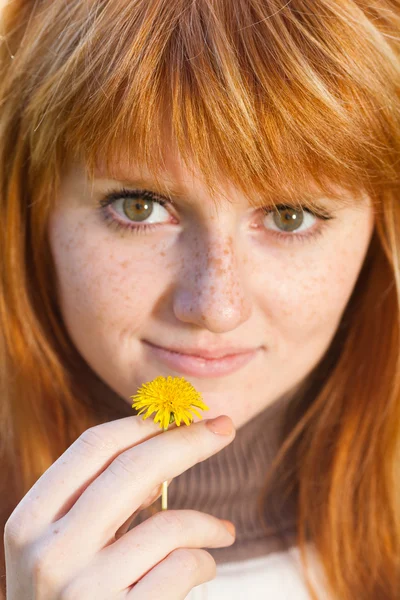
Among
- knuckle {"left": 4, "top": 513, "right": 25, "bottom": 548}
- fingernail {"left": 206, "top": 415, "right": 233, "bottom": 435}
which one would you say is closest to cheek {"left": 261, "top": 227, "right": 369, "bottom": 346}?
fingernail {"left": 206, "top": 415, "right": 233, "bottom": 435}

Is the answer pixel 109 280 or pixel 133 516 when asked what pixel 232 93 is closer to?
pixel 109 280

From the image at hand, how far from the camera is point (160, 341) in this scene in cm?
113

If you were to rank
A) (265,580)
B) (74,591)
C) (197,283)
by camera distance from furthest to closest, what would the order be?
1. (265,580)
2. (197,283)
3. (74,591)

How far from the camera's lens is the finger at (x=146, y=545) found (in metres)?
0.85

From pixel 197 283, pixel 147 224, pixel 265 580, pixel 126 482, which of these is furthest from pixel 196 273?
pixel 265 580

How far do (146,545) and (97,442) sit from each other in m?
0.15

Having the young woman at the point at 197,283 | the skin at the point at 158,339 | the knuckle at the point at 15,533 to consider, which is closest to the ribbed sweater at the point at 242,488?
the young woman at the point at 197,283

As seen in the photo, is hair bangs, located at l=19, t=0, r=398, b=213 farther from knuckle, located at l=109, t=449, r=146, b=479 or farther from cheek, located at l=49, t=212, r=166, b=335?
knuckle, located at l=109, t=449, r=146, b=479

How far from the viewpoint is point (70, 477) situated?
2.89 feet

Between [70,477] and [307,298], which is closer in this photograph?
[70,477]

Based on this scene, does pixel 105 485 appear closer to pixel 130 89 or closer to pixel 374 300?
pixel 130 89

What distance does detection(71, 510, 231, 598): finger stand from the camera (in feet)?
2.78

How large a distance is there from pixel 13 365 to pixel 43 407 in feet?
0.37

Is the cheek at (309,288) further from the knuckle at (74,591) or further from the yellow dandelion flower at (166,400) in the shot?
the knuckle at (74,591)
